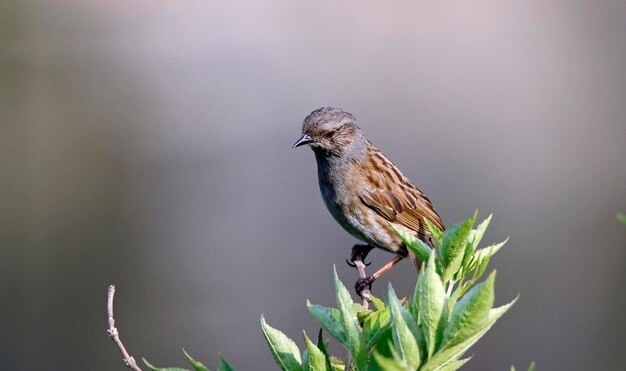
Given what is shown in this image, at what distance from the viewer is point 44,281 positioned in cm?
781

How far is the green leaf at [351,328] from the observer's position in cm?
122

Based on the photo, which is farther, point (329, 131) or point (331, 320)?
point (329, 131)

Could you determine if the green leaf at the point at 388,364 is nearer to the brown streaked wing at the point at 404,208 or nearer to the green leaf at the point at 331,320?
the green leaf at the point at 331,320

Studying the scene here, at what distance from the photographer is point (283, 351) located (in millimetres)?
1331

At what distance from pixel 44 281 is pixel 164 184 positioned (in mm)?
1470

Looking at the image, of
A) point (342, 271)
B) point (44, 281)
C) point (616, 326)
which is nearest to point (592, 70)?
point (616, 326)

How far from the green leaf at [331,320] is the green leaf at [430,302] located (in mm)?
135

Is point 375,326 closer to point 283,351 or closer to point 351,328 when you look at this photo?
point 351,328

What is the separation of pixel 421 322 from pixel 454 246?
186 mm

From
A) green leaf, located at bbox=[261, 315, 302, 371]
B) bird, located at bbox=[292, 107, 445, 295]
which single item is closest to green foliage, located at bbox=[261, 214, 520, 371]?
green leaf, located at bbox=[261, 315, 302, 371]

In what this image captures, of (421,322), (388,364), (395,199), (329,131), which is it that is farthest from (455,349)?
(395,199)

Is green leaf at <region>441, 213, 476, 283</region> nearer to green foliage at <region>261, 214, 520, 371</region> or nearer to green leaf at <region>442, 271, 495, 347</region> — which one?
green foliage at <region>261, 214, 520, 371</region>

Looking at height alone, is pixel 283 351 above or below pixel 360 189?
below

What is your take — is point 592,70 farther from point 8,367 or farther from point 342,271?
point 8,367
